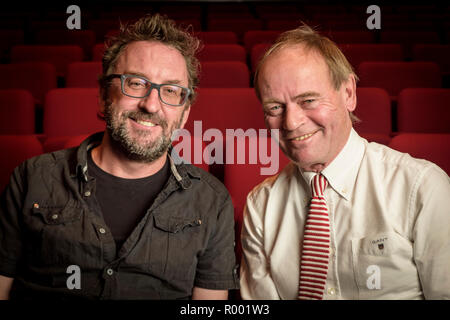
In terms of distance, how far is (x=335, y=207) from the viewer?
0.53m

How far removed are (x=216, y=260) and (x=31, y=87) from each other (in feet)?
2.98

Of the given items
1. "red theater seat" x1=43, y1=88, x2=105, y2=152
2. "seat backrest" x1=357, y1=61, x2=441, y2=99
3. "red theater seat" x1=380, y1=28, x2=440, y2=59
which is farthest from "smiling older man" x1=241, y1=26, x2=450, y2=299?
"red theater seat" x1=380, y1=28, x2=440, y2=59

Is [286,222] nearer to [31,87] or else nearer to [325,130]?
[325,130]

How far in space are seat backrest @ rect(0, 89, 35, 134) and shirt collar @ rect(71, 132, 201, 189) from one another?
0.41 metres

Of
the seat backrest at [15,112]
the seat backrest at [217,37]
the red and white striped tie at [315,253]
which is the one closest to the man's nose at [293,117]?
the red and white striped tie at [315,253]

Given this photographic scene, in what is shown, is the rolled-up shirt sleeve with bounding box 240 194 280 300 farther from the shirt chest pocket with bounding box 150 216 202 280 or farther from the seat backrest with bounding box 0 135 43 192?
the seat backrest with bounding box 0 135 43 192

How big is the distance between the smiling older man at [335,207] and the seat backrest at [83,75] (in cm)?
75

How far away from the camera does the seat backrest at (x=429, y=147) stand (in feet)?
2.20

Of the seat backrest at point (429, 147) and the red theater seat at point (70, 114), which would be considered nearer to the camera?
the seat backrest at point (429, 147)

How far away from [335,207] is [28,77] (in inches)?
40.7

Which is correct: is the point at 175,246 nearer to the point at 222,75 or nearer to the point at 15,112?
the point at 15,112

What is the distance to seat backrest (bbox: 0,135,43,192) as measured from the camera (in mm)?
711

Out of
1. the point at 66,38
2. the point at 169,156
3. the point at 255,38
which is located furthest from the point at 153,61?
the point at 66,38

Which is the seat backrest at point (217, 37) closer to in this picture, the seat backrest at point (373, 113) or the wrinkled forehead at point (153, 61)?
the seat backrest at point (373, 113)
